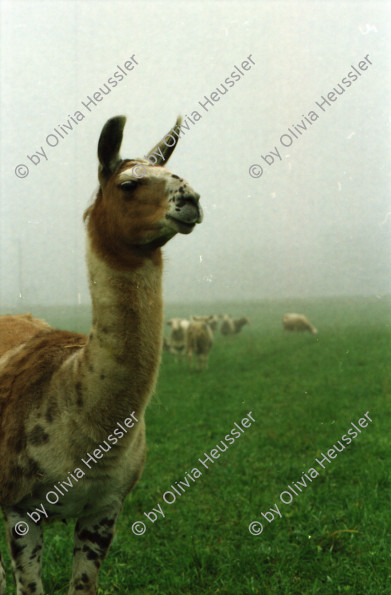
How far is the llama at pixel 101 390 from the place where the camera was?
1949 millimetres

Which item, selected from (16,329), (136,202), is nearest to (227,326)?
(16,329)

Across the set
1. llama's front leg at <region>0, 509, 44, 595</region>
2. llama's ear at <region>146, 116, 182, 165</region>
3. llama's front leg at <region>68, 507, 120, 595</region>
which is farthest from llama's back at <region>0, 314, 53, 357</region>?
llama's ear at <region>146, 116, 182, 165</region>

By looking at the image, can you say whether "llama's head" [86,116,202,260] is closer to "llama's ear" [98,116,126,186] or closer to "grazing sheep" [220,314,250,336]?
"llama's ear" [98,116,126,186]

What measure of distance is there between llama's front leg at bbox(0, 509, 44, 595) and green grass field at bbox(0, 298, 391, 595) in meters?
0.77

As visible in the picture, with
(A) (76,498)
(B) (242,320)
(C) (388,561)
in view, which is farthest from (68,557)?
(B) (242,320)

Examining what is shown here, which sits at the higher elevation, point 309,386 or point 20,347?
point 20,347

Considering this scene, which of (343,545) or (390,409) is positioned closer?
(343,545)

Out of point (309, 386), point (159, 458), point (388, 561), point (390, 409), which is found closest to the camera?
point (388, 561)

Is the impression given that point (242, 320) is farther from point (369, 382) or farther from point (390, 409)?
point (390, 409)

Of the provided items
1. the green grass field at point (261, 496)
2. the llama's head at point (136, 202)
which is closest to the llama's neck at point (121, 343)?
the llama's head at point (136, 202)

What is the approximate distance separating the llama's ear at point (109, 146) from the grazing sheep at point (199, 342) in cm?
861

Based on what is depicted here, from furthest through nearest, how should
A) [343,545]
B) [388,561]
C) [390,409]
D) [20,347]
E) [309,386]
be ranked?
[309,386] → [390,409] → [343,545] → [388,561] → [20,347]

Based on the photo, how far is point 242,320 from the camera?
18031 millimetres

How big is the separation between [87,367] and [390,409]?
229 inches
